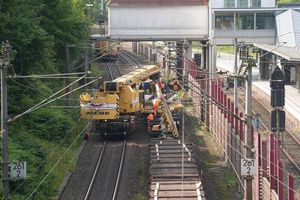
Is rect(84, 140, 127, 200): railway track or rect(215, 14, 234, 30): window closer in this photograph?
rect(84, 140, 127, 200): railway track

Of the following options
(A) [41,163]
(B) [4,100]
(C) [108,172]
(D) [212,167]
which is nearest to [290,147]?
(D) [212,167]

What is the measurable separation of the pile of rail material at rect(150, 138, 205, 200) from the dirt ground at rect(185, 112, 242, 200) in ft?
4.49

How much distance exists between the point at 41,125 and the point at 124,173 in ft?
15.3

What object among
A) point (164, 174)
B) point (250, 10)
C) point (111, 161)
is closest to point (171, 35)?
point (250, 10)

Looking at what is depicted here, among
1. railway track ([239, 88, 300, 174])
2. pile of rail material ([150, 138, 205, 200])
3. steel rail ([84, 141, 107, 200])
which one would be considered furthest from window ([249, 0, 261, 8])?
pile of rail material ([150, 138, 205, 200])

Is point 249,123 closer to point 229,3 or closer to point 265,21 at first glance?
point 265,21

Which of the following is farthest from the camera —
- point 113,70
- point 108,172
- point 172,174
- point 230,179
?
point 113,70

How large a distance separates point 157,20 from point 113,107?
21.0 meters

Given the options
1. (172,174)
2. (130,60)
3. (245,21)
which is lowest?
(172,174)

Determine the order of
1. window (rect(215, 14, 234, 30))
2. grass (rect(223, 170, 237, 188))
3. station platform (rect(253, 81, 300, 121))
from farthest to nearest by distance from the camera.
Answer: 1. window (rect(215, 14, 234, 30))
2. station platform (rect(253, 81, 300, 121))
3. grass (rect(223, 170, 237, 188))

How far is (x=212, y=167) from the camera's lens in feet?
90.5

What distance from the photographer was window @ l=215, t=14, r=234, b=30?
5066 cm

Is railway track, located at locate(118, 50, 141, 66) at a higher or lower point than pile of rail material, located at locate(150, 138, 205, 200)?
higher

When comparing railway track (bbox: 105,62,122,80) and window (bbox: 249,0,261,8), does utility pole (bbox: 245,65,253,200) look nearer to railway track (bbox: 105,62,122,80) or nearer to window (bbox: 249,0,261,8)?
window (bbox: 249,0,261,8)
